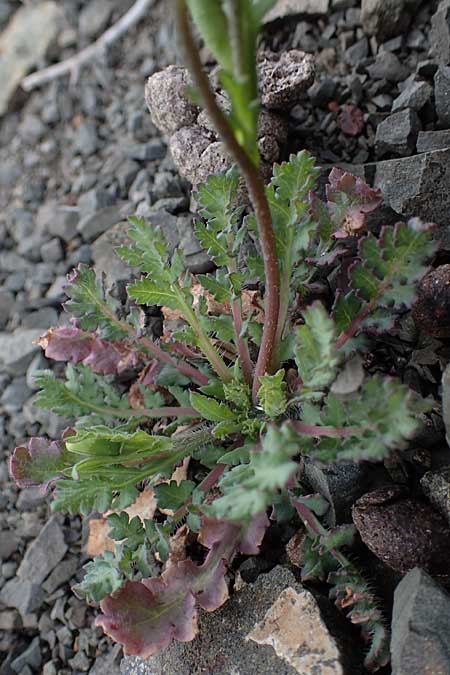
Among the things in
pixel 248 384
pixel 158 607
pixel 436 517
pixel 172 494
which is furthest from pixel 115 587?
pixel 436 517

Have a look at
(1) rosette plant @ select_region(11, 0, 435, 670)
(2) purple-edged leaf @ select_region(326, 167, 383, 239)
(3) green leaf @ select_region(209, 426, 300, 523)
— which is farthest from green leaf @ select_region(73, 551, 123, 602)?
(2) purple-edged leaf @ select_region(326, 167, 383, 239)

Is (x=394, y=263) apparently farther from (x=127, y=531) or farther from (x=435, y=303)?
(x=127, y=531)

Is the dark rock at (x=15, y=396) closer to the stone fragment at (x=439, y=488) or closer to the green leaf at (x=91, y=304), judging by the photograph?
the green leaf at (x=91, y=304)

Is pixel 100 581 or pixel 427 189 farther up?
pixel 427 189

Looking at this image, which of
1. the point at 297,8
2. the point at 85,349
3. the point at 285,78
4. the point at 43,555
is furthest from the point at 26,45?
the point at 43,555

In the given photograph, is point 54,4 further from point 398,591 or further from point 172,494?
point 398,591

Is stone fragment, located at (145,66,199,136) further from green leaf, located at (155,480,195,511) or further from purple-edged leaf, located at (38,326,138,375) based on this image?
green leaf, located at (155,480,195,511)

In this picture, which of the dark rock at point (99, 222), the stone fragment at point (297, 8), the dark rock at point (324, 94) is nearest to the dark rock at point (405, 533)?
the dark rock at point (324, 94)
